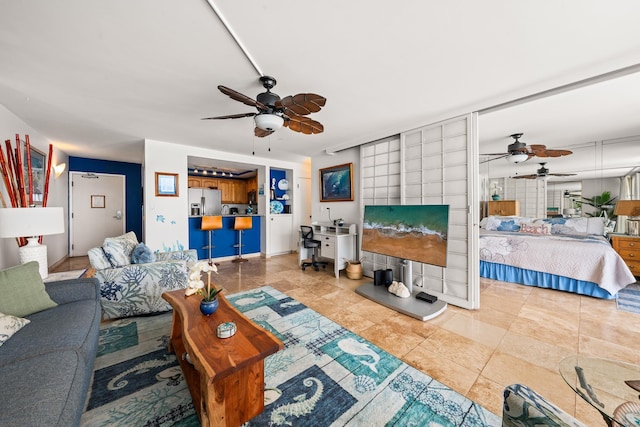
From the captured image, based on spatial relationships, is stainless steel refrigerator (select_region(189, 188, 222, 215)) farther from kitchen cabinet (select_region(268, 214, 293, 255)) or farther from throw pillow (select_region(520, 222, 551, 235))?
throw pillow (select_region(520, 222, 551, 235))

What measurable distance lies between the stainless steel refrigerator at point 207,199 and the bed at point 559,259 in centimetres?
650

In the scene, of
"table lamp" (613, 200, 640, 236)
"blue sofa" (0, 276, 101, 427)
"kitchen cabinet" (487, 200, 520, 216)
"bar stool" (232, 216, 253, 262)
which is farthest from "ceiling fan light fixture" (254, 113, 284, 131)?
"kitchen cabinet" (487, 200, 520, 216)

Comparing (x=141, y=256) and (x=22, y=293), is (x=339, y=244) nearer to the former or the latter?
(x=141, y=256)

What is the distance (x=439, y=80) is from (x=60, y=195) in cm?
709

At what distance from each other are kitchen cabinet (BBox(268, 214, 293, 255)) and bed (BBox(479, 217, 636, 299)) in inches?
171

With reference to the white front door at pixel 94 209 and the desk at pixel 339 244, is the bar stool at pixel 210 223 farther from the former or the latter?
the white front door at pixel 94 209

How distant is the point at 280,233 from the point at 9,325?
478 cm

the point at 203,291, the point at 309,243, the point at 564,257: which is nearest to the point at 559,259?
the point at 564,257

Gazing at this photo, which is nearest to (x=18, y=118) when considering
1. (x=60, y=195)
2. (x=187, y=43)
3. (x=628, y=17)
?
(x=60, y=195)

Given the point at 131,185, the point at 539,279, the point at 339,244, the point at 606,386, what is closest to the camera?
the point at 606,386

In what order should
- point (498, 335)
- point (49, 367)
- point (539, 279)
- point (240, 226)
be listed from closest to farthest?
1. point (49, 367)
2. point (498, 335)
3. point (539, 279)
4. point (240, 226)

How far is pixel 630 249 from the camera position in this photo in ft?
12.3

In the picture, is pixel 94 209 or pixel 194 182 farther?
pixel 194 182

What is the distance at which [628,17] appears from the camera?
4.88 ft
